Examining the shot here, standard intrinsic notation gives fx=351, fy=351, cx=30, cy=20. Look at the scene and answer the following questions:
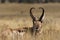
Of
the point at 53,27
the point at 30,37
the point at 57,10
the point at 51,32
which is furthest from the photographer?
the point at 57,10

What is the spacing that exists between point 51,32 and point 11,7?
23381 millimetres

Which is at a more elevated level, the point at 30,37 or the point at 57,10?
the point at 30,37

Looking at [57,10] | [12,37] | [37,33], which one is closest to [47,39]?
[37,33]

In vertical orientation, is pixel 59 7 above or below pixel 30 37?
below

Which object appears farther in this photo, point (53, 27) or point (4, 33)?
point (53, 27)

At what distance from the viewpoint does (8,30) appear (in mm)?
13172

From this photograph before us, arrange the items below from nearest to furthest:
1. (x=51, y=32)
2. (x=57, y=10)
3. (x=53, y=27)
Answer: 1. (x=51, y=32)
2. (x=53, y=27)
3. (x=57, y=10)

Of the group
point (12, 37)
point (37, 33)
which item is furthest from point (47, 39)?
point (12, 37)

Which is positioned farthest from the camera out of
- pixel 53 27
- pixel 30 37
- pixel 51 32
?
pixel 53 27

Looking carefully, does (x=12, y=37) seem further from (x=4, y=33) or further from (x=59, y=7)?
(x=59, y=7)

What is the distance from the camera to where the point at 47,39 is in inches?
520

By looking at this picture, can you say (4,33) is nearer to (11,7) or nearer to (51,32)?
(51,32)

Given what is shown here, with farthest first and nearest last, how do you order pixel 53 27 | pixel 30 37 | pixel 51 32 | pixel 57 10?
pixel 57 10 → pixel 53 27 → pixel 51 32 → pixel 30 37

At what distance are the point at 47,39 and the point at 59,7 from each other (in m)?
24.3
